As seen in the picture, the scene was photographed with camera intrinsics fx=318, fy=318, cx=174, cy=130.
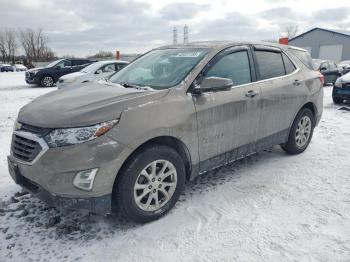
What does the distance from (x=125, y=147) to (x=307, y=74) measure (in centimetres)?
339

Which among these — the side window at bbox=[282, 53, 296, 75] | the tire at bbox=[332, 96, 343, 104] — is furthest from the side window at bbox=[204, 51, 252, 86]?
the tire at bbox=[332, 96, 343, 104]

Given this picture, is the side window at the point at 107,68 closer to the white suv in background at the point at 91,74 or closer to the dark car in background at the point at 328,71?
the white suv in background at the point at 91,74

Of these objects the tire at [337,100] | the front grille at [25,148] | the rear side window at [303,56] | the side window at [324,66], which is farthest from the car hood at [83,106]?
the side window at [324,66]

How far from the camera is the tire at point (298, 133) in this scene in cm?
471

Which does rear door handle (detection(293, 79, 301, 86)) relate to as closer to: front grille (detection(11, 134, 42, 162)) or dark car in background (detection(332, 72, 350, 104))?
Result: front grille (detection(11, 134, 42, 162))

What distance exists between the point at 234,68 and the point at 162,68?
860mm

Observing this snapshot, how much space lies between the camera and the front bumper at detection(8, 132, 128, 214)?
2.56 m

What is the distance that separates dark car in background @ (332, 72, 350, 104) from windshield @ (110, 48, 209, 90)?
7334mm

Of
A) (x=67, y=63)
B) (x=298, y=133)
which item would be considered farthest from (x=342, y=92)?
(x=67, y=63)

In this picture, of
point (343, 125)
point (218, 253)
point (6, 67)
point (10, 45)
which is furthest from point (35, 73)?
point (10, 45)

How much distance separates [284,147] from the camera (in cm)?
488

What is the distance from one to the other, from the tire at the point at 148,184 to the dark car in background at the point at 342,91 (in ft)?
26.4

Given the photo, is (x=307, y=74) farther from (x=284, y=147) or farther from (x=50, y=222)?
(x=50, y=222)

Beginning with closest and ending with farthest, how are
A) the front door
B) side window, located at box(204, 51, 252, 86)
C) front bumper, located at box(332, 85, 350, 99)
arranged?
the front door → side window, located at box(204, 51, 252, 86) → front bumper, located at box(332, 85, 350, 99)
